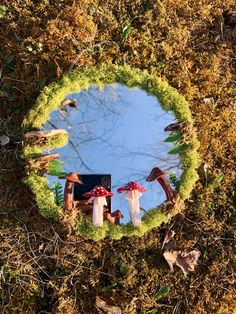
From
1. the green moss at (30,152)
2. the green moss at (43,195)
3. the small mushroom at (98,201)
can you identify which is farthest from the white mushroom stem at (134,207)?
the green moss at (30,152)

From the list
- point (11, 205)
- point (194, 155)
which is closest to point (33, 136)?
point (11, 205)

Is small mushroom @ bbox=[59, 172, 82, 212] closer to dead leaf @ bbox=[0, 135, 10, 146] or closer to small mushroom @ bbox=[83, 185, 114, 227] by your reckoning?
small mushroom @ bbox=[83, 185, 114, 227]

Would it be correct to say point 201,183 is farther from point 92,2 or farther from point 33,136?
point 92,2

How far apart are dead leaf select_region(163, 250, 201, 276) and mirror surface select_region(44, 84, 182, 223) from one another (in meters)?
0.46

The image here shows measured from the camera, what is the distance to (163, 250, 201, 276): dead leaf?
12.4 ft

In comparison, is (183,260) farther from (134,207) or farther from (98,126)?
(98,126)

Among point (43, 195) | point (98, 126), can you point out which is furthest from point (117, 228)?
point (98, 126)

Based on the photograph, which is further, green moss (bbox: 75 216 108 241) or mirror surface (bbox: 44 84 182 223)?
mirror surface (bbox: 44 84 182 223)

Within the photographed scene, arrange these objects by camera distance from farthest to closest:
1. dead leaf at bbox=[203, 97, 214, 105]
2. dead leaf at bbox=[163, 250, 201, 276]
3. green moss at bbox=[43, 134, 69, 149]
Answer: dead leaf at bbox=[203, 97, 214, 105], dead leaf at bbox=[163, 250, 201, 276], green moss at bbox=[43, 134, 69, 149]

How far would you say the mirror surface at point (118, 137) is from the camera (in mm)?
3721

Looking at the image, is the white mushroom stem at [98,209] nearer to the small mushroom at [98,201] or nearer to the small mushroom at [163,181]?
the small mushroom at [98,201]

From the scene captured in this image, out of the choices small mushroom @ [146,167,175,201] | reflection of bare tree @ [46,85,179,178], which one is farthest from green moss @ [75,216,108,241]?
small mushroom @ [146,167,175,201]

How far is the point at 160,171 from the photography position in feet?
12.0

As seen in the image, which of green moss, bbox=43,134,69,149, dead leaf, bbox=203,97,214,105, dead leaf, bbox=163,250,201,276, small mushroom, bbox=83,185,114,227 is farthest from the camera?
dead leaf, bbox=203,97,214,105
